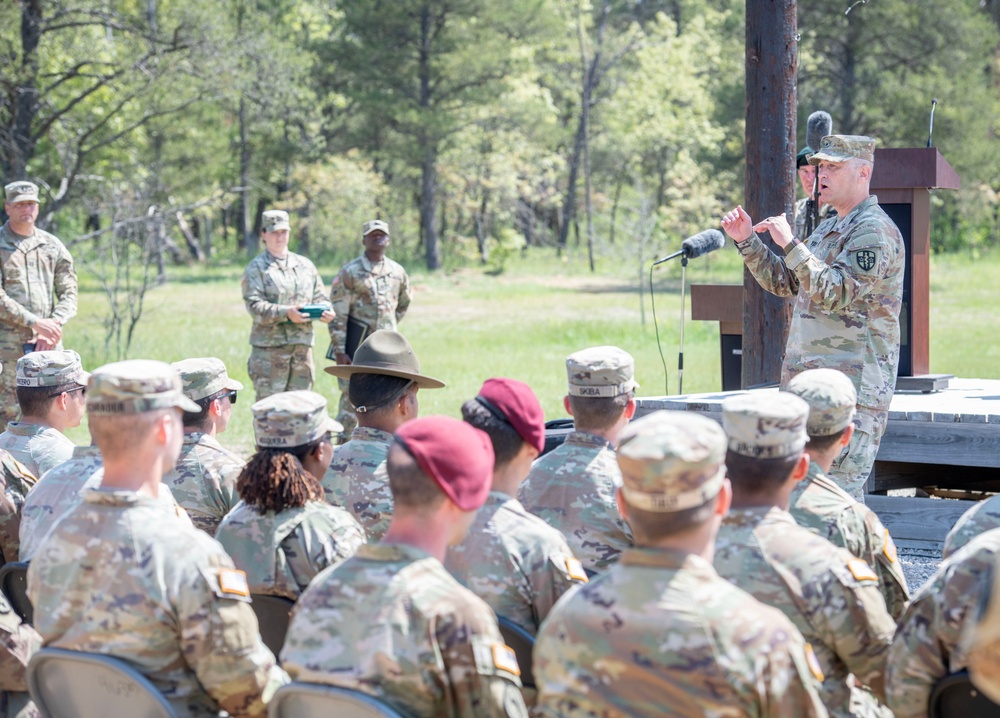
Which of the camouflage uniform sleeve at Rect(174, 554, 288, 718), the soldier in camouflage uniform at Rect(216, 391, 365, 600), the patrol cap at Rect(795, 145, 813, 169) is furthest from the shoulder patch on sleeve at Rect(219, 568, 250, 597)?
the patrol cap at Rect(795, 145, 813, 169)

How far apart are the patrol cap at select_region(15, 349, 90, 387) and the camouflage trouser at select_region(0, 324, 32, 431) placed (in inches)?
136

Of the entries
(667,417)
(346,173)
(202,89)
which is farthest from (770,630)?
(346,173)

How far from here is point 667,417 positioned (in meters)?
2.33

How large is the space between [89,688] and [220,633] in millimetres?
315

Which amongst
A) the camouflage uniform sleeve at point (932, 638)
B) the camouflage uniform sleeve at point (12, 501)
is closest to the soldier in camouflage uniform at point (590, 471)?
the camouflage uniform sleeve at point (932, 638)

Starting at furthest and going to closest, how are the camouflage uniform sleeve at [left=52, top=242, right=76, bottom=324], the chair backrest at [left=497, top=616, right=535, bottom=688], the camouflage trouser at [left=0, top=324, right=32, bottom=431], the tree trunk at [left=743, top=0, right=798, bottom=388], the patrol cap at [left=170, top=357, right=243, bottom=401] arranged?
the camouflage uniform sleeve at [left=52, top=242, right=76, bottom=324] → the camouflage trouser at [left=0, top=324, right=32, bottom=431] → the tree trunk at [left=743, top=0, right=798, bottom=388] → the patrol cap at [left=170, top=357, right=243, bottom=401] → the chair backrest at [left=497, top=616, right=535, bottom=688]

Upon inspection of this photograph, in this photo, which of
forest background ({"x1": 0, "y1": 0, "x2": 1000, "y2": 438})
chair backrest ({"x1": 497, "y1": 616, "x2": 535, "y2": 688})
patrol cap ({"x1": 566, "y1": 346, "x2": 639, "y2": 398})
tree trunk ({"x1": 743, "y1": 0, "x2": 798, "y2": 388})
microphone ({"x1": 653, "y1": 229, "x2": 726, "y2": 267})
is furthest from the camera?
forest background ({"x1": 0, "y1": 0, "x2": 1000, "y2": 438})

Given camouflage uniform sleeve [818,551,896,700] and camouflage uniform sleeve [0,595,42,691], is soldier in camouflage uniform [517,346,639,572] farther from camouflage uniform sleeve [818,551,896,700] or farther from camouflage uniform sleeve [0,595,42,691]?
camouflage uniform sleeve [0,595,42,691]

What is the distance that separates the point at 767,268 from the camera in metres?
5.33

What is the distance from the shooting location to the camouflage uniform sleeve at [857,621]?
108 inches

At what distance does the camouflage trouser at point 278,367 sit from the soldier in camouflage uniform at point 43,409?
4.37m

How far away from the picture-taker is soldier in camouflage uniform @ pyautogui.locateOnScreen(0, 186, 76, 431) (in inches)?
316

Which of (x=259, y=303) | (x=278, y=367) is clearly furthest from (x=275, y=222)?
(x=278, y=367)

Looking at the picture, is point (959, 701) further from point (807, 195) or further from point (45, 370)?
point (807, 195)
